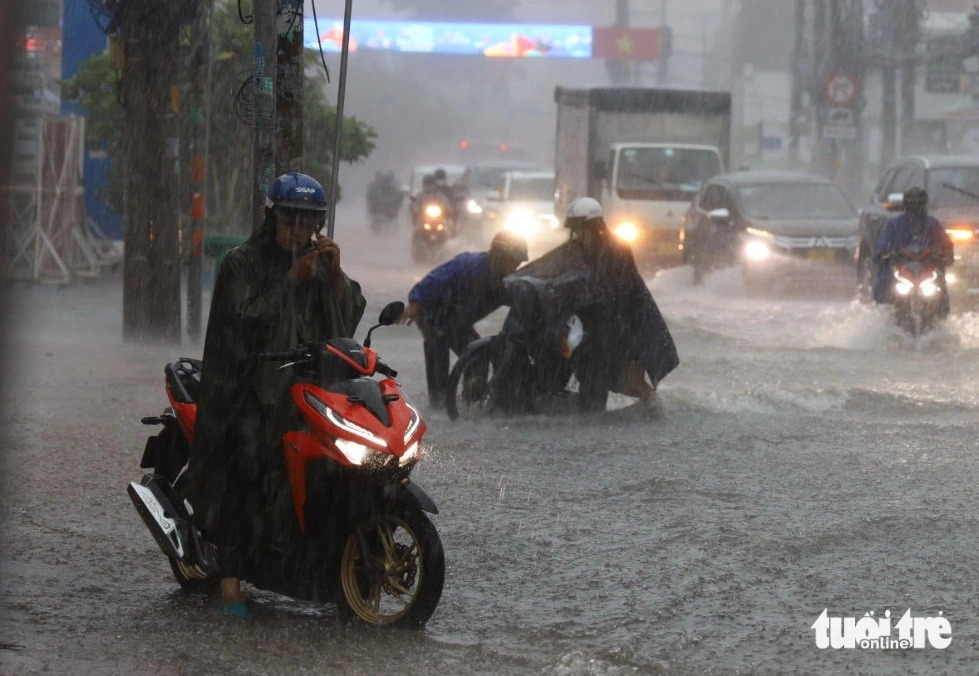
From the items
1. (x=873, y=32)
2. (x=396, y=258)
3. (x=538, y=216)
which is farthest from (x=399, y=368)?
(x=873, y=32)

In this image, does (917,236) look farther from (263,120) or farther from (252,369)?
(252,369)

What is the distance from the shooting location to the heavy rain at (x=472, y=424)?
5.37 meters

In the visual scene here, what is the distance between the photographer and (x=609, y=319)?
10648 mm

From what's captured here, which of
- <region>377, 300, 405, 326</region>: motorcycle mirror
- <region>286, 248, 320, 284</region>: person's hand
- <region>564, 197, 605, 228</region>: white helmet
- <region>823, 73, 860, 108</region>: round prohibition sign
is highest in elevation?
<region>823, 73, 860, 108</region>: round prohibition sign

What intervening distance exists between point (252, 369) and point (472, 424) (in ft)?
16.0

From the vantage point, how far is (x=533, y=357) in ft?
34.4

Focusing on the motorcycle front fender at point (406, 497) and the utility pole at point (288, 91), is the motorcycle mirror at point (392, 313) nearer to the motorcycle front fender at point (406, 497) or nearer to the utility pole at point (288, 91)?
the motorcycle front fender at point (406, 497)

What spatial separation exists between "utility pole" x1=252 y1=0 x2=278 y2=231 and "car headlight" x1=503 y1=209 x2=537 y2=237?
673 inches

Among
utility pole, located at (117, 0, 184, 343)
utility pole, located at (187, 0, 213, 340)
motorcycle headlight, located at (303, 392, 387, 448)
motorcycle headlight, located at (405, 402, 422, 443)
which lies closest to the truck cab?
utility pole, located at (187, 0, 213, 340)

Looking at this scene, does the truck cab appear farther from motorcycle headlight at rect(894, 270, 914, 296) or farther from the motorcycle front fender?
the motorcycle front fender

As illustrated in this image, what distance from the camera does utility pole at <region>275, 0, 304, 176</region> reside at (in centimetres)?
972

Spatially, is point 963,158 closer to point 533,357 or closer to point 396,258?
point 533,357

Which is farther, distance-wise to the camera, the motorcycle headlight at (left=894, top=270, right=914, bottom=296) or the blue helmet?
the motorcycle headlight at (left=894, top=270, right=914, bottom=296)

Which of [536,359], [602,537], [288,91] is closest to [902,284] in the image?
[536,359]
